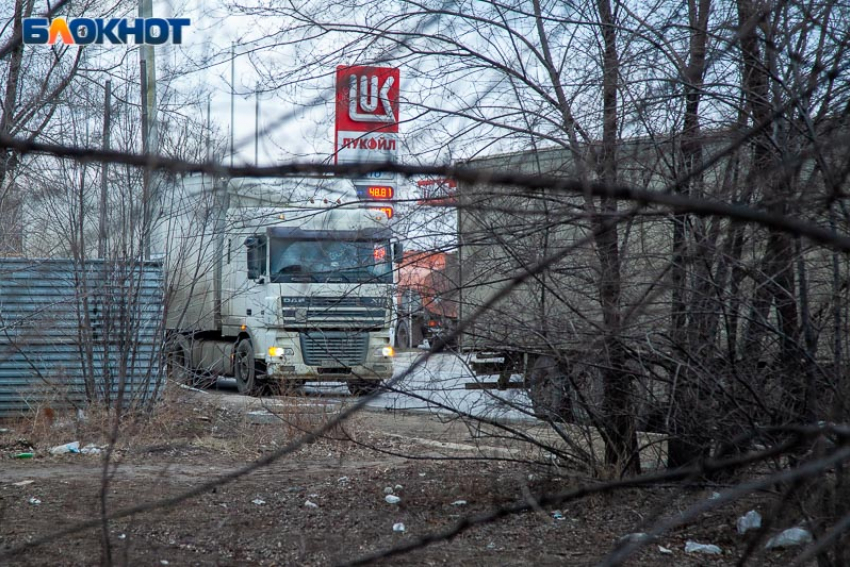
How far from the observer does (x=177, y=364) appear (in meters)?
10.6

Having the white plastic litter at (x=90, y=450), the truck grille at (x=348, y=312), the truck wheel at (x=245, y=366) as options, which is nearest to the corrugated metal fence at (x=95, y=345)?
the white plastic litter at (x=90, y=450)

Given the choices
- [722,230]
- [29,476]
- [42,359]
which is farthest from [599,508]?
[42,359]

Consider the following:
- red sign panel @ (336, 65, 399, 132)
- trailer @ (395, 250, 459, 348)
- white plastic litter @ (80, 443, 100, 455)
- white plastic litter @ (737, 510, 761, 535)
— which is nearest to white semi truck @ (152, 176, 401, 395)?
trailer @ (395, 250, 459, 348)

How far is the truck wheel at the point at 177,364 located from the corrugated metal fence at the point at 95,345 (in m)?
0.23

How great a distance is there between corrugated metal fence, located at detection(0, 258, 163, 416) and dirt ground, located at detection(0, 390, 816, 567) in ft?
2.40

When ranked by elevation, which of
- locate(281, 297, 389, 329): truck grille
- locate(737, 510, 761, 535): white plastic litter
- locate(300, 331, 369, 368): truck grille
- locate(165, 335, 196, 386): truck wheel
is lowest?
locate(737, 510, 761, 535): white plastic litter

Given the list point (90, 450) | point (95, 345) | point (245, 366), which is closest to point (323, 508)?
point (90, 450)

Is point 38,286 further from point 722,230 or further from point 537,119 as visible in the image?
point 722,230

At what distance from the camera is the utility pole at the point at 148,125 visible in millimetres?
2803

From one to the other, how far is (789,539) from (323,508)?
9.68 feet

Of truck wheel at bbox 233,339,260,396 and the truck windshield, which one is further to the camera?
truck wheel at bbox 233,339,260,396

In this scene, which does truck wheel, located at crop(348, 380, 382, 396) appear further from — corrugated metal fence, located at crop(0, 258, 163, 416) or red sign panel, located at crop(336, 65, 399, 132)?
corrugated metal fence, located at crop(0, 258, 163, 416)

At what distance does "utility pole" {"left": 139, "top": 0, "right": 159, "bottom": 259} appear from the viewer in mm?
2803

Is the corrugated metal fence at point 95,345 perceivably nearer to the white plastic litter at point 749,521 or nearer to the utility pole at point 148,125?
the utility pole at point 148,125
